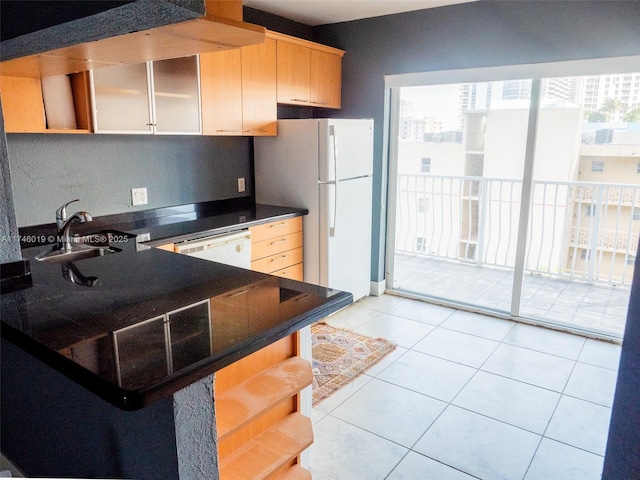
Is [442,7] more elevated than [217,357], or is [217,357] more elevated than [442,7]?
[442,7]

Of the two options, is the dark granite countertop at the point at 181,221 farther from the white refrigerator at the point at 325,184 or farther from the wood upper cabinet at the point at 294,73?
the wood upper cabinet at the point at 294,73

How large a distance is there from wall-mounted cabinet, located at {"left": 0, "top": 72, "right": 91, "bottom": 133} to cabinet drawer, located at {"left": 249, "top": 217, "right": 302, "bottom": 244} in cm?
124

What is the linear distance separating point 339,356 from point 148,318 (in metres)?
2.07

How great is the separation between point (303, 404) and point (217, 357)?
0.78 metres

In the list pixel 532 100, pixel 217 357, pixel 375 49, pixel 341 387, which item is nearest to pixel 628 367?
pixel 217 357

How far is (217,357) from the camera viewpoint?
1.09m

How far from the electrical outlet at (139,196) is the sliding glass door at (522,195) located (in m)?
2.17

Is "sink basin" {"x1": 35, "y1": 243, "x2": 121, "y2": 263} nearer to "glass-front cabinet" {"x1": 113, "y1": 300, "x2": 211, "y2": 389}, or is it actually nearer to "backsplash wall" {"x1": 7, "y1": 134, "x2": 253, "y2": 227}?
"backsplash wall" {"x1": 7, "y1": 134, "x2": 253, "y2": 227}

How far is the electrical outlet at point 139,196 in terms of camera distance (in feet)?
10.3

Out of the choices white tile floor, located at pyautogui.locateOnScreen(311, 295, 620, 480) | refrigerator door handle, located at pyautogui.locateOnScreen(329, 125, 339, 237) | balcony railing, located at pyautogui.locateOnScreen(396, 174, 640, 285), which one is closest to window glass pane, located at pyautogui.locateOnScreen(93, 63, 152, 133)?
refrigerator door handle, located at pyautogui.locateOnScreen(329, 125, 339, 237)

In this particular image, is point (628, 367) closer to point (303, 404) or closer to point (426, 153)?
point (303, 404)

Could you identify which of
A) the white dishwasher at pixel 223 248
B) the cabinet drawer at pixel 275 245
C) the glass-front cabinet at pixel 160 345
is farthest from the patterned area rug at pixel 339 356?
the glass-front cabinet at pixel 160 345

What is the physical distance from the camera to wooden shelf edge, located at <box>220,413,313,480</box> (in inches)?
56.1

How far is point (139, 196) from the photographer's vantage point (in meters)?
3.19
